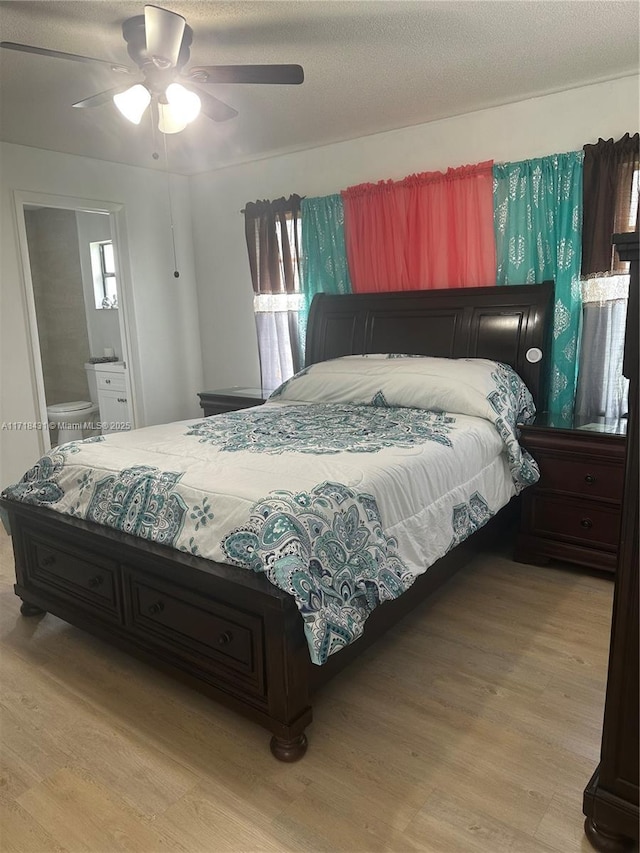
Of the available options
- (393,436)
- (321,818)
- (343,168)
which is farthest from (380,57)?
(321,818)

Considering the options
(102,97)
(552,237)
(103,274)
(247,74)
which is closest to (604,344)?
(552,237)

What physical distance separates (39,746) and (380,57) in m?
3.00

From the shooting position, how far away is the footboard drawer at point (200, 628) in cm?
182

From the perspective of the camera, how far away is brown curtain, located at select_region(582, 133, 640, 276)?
9.73ft

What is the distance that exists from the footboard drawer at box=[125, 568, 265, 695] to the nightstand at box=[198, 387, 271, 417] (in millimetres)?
2072

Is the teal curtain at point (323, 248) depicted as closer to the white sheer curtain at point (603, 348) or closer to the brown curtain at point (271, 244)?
the brown curtain at point (271, 244)

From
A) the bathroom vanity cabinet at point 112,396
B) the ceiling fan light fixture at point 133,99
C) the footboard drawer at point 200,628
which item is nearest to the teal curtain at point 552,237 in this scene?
the ceiling fan light fixture at point 133,99

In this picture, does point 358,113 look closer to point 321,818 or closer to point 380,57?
point 380,57

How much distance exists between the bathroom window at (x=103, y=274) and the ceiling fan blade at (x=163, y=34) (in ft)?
12.5

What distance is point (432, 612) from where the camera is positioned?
2.62 meters

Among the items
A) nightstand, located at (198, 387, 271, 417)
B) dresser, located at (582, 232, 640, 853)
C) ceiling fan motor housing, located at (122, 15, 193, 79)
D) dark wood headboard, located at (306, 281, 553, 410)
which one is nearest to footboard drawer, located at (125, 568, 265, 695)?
dresser, located at (582, 232, 640, 853)

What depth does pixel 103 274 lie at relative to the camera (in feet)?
19.1

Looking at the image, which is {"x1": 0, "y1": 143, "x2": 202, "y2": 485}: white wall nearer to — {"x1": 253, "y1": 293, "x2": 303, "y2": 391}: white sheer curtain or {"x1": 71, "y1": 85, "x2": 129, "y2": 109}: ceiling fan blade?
{"x1": 253, "y1": 293, "x2": 303, "y2": 391}: white sheer curtain

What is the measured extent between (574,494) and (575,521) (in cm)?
14
